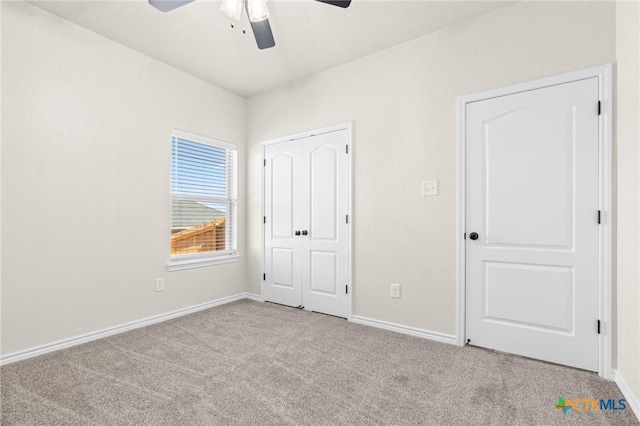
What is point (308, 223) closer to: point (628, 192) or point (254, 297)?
point (254, 297)

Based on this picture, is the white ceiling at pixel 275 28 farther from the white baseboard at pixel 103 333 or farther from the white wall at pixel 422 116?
the white baseboard at pixel 103 333

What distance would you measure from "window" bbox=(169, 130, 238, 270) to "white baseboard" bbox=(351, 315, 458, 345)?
1860 millimetres

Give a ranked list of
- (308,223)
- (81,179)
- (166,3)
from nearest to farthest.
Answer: (166,3) → (81,179) → (308,223)

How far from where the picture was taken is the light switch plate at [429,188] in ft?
8.83

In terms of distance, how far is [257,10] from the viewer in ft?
6.53

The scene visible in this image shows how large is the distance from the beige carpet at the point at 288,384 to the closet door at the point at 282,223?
3.47ft

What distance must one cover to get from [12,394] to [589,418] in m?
3.29

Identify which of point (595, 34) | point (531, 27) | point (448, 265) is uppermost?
point (531, 27)

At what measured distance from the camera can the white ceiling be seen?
7.89 feet

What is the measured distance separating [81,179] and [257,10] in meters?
2.04

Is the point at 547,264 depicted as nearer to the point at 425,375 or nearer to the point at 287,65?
the point at 425,375

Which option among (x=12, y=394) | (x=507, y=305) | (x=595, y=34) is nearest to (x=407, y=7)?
(x=595, y=34)

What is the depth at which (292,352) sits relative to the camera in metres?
2.43

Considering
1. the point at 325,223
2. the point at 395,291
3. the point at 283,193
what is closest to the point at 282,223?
the point at 283,193
